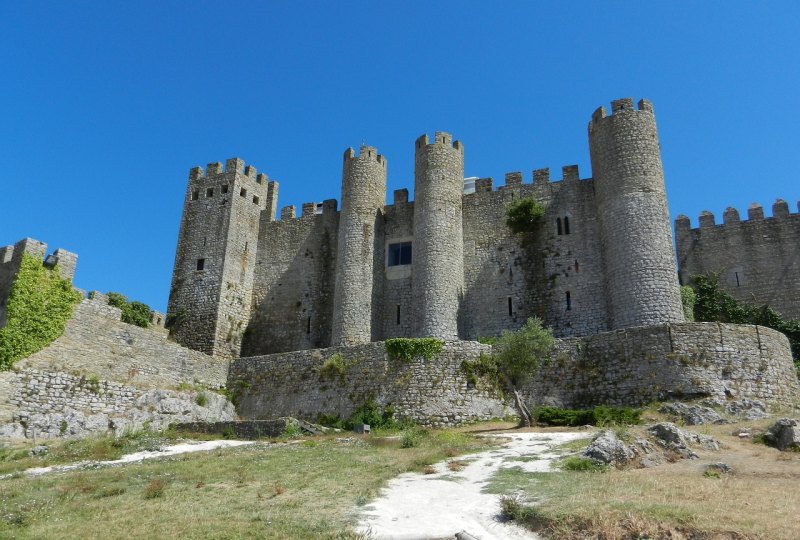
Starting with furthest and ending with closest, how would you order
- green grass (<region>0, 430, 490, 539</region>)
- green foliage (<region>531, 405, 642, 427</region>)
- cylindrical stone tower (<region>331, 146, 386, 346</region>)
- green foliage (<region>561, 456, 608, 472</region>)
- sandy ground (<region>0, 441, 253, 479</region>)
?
cylindrical stone tower (<region>331, 146, 386, 346</region>)
green foliage (<region>531, 405, 642, 427</region>)
sandy ground (<region>0, 441, 253, 479</region>)
green foliage (<region>561, 456, 608, 472</region>)
green grass (<region>0, 430, 490, 539</region>)

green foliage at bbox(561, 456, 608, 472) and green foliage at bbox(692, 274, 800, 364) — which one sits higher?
green foliage at bbox(692, 274, 800, 364)

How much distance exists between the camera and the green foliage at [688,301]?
2947 cm

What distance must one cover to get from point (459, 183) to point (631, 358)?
12833mm

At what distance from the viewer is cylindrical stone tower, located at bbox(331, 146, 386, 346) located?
1228 inches

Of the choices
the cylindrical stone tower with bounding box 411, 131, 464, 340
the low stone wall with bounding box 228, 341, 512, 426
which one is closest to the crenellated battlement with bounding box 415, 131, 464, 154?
the cylindrical stone tower with bounding box 411, 131, 464, 340

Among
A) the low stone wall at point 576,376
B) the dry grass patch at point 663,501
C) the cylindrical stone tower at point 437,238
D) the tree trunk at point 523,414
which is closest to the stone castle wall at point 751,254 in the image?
the low stone wall at point 576,376

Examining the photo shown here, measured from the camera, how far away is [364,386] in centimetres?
2550

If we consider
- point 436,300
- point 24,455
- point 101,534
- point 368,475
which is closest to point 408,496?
point 368,475

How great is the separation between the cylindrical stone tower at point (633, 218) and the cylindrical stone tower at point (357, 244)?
10278 millimetres

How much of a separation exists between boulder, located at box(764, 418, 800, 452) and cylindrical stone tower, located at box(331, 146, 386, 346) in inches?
680

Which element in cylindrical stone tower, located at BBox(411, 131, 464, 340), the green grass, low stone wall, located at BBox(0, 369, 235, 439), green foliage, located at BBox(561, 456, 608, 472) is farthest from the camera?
cylindrical stone tower, located at BBox(411, 131, 464, 340)

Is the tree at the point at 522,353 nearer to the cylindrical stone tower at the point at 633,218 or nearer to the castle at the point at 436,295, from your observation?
the castle at the point at 436,295

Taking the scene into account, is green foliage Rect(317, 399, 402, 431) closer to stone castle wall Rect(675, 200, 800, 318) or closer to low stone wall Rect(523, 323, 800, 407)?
low stone wall Rect(523, 323, 800, 407)

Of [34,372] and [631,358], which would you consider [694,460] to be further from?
[34,372]
